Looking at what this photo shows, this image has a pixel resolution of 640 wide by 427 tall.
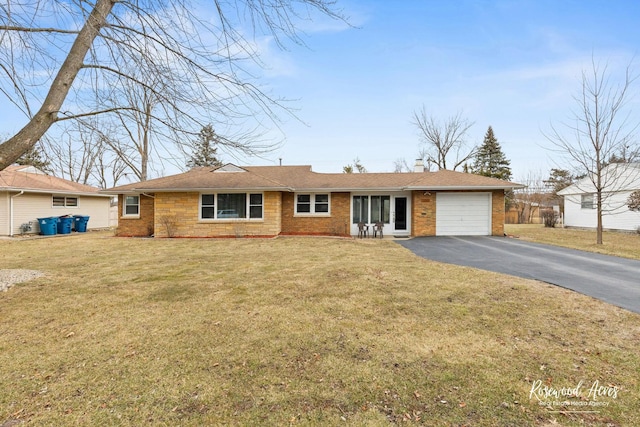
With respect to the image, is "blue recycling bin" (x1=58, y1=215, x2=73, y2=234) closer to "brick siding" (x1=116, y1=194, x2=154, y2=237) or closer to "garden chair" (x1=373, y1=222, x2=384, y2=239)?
"brick siding" (x1=116, y1=194, x2=154, y2=237)

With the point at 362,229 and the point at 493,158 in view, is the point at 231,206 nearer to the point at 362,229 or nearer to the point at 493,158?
the point at 362,229

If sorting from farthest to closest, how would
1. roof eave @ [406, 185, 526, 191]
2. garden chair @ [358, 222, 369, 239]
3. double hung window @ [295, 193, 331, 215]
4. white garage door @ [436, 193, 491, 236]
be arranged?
double hung window @ [295, 193, 331, 215] → garden chair @ [358, 222, 369, 239] → white garage door @ [436, 193, 491, 236] → roof eave @ [406, 185, 526, 191]

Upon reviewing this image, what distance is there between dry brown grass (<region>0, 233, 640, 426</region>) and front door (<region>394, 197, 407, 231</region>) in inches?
360

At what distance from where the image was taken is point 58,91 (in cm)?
407

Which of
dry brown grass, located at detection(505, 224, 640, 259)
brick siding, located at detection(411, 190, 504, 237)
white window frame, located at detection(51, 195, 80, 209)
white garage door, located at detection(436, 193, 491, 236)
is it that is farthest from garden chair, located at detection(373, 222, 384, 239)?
white window frame, located at detection(51, 195, 80, 209)

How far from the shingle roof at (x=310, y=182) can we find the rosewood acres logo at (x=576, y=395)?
11.7 m

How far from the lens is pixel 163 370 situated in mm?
2854

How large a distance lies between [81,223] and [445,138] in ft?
104

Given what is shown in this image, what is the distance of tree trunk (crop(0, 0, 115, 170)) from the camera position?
3875 mm

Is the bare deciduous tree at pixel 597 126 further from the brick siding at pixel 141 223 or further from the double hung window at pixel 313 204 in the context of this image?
the brick siding at pixel 141 223

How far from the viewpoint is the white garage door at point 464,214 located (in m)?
14.5

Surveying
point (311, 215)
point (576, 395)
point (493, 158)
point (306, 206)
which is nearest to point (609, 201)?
point (311, 215)

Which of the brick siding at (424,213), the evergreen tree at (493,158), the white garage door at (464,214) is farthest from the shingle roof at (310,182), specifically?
the evergreen tree at (493,158)

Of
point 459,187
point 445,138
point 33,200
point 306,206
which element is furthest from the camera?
point 445,138
